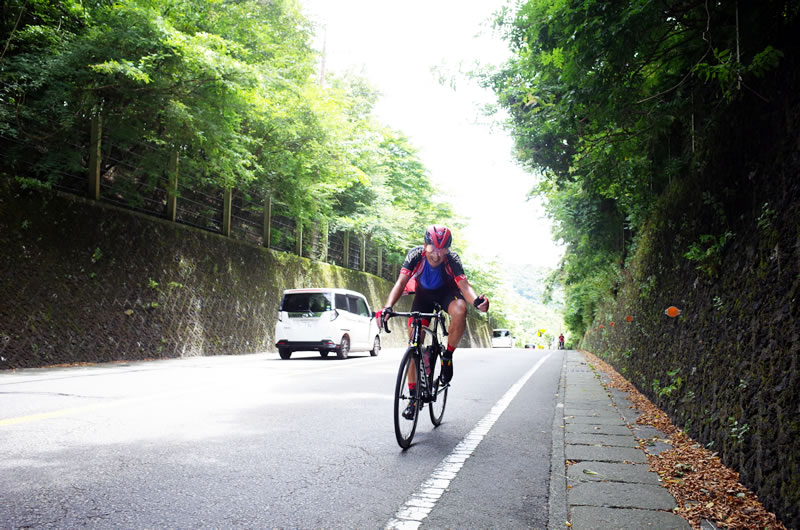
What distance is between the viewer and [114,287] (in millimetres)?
14484

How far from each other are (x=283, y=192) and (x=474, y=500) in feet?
58.3

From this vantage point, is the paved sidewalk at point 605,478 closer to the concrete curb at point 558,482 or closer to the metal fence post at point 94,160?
the concrete curb at point 558,482

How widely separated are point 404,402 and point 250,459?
144 centimetres

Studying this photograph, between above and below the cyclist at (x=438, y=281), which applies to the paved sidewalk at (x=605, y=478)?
below

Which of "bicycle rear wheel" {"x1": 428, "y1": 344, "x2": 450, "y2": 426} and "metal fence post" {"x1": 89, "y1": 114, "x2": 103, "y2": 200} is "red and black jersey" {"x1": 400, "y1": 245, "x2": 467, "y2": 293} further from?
"metal fence post" {"x1": 89, "y1": 114, "x2": 103, "y2": 200}

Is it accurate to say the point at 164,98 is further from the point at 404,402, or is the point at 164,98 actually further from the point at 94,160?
the point at 404,402

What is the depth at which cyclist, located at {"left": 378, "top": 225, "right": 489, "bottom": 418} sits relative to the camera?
5574 mm

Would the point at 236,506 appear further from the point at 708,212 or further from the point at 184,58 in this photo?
the point at 184,58

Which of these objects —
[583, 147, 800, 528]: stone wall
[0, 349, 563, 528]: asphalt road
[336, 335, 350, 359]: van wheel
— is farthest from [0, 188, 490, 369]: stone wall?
[583, 147, 800, 528]: stone wall

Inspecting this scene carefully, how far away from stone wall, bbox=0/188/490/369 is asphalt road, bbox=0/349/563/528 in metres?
4.34

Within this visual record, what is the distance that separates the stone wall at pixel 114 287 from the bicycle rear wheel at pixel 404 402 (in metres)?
9.94

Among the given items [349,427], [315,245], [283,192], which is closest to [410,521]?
[349,427]

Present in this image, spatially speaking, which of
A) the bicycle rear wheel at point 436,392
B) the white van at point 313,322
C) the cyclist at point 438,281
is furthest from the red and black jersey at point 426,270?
the white van at point 313,322

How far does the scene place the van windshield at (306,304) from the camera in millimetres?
15906
